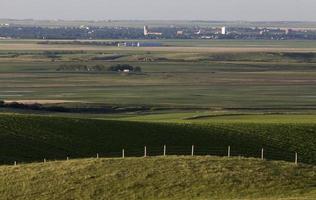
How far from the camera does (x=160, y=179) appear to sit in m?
28.5

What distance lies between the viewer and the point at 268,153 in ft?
136

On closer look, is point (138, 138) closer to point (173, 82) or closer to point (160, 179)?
point (160, 179)

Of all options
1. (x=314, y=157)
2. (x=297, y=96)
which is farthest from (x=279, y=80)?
(x=314, y=157)

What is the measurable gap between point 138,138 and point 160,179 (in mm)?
14663

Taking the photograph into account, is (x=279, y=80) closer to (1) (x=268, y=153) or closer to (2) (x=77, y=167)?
(1) (x=268, y=153)

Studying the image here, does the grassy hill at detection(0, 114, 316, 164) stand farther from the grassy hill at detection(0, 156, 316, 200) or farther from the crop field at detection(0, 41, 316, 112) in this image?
the crop field at detection(0, 41, 316, 112)

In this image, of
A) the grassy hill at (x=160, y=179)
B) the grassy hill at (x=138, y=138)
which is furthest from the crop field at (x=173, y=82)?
the grassy hill at (x=160, y=179)

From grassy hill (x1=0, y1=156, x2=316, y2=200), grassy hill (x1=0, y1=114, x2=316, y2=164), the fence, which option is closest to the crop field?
grassy hill (x1=0, y1=114, x2=316, y2=164)

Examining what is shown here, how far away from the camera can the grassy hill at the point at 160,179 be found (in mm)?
27328

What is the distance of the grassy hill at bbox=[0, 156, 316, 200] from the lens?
1076 inches

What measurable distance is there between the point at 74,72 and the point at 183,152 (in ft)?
251

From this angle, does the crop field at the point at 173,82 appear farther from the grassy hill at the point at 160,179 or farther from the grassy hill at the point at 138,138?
the grassy hill at the point at 160,179

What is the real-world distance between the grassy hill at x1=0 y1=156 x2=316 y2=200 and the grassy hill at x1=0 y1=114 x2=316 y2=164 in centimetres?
722

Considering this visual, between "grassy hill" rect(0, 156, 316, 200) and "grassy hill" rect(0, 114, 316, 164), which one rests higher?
"grassy hill" rect(0, 156, 316, 200)
